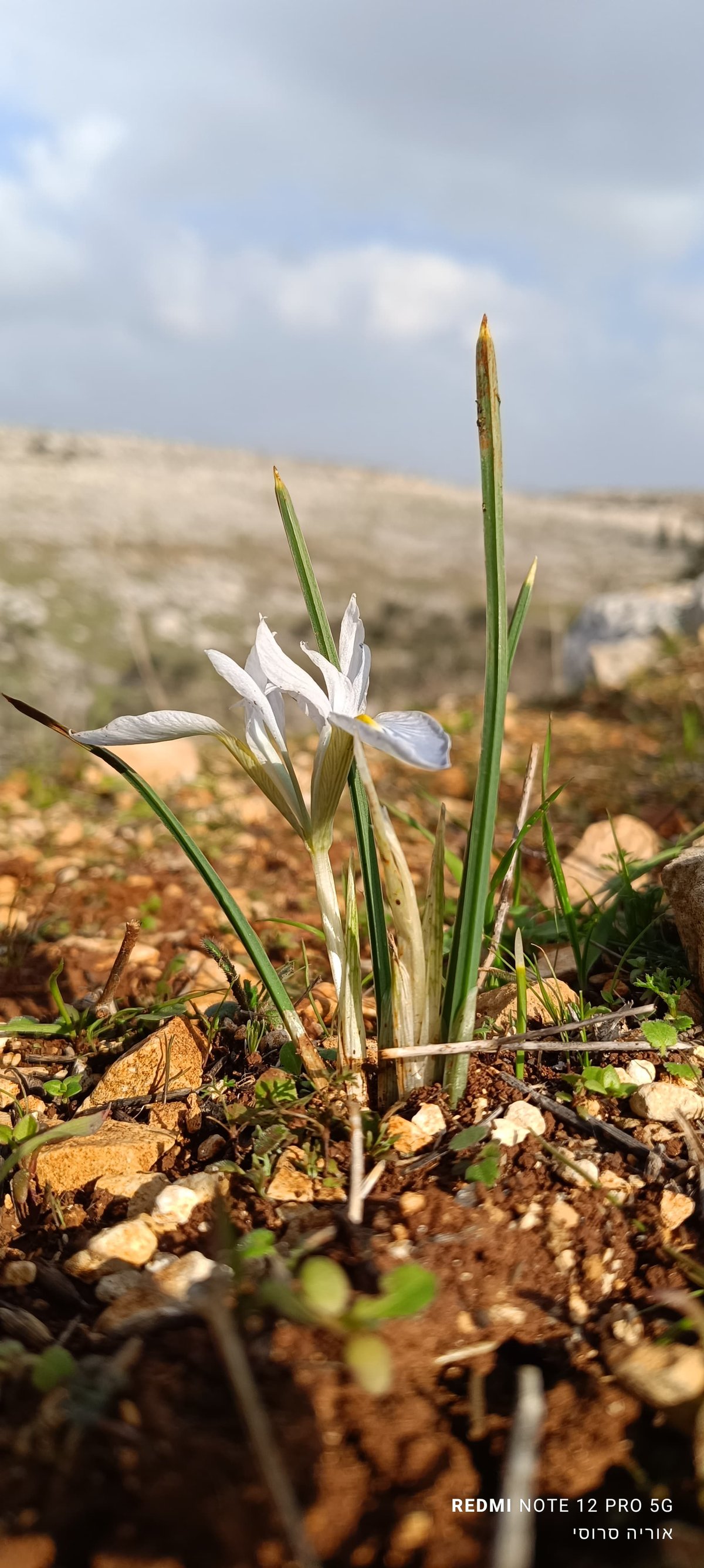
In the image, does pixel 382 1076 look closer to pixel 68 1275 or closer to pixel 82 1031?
pixel 68 1275

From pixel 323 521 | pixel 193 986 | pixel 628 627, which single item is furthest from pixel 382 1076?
pixel 323 521

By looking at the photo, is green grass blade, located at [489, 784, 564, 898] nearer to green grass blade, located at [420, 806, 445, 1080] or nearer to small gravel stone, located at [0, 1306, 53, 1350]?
green grass blade, located at [420, 806, 445, 1080]

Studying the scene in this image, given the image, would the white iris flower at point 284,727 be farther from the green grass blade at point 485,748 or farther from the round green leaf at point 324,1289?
the round green leaf at point 324,1289

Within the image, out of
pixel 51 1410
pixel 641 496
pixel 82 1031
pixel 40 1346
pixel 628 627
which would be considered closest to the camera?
pixel 51 1410

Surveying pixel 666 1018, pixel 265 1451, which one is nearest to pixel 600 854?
pixel 666 1018

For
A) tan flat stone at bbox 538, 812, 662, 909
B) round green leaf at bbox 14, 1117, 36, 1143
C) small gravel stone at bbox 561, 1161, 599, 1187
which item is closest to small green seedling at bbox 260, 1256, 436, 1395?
small gravel stone at bbox 561, 1161, 599, 1187

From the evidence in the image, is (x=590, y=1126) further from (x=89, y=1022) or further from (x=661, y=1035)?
(x=89, y=1022)
